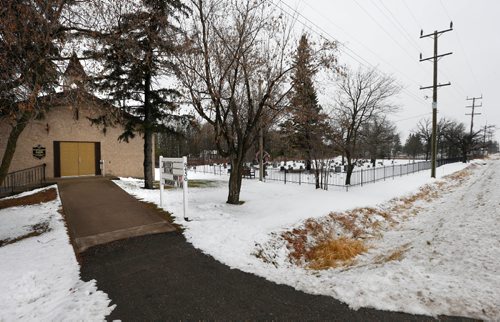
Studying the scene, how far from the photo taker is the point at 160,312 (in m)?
3.61

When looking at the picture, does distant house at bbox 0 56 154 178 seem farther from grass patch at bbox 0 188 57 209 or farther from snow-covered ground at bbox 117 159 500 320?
snow-covered ground at bbox 117 159 500 320

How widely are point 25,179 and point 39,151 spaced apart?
1803mm

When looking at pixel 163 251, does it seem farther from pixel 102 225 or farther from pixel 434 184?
pixel 434 184

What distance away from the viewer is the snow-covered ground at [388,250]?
3796 millimetres

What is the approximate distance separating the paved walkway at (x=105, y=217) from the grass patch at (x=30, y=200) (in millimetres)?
468

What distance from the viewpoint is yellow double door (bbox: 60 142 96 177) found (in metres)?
16.7

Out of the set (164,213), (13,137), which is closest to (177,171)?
(164,213)

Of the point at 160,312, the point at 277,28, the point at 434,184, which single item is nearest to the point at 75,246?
the point at 160,312

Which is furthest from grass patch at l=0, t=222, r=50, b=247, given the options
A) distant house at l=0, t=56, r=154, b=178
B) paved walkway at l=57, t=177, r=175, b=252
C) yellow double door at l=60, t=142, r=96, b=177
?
yellow double door at l=60, t=142, r=96, b=177

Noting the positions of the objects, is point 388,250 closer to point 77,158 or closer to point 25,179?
point 77,158

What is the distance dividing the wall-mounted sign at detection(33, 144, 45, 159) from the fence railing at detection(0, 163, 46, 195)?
57 cm

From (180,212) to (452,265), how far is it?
7.40 m

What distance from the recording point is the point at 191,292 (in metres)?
4.14

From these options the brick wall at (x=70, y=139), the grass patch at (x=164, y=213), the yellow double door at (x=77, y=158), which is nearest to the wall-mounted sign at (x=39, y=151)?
the brick wall at (x=70, y=139)
